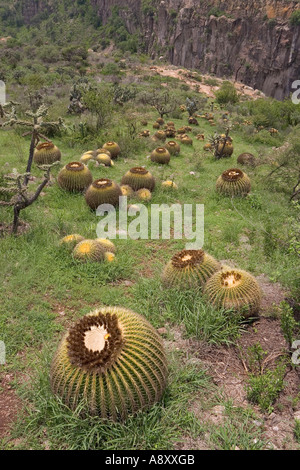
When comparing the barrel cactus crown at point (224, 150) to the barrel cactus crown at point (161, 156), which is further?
the barrel cactus crown at point (224, 150)

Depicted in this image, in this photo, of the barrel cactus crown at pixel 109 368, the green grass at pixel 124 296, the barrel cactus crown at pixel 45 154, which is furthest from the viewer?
the barrel cactus crown at pixel 45 154

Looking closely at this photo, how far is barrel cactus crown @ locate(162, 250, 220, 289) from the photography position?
4.74m

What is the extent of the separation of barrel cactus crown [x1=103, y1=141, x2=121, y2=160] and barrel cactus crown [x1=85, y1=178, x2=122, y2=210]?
4464 mm

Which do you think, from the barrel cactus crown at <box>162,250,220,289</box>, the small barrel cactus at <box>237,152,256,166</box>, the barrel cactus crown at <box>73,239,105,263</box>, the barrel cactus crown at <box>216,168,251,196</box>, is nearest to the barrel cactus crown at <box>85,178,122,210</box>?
the barrel cactus crown at <box>73,239,105,263</box>

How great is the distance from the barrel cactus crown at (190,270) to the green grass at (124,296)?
0.16 m

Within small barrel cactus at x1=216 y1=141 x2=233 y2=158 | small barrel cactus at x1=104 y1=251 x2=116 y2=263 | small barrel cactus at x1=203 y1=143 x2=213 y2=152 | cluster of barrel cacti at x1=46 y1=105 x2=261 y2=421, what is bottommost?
small barrel cactus at x1=203 y1=143 x2=213 y2=152

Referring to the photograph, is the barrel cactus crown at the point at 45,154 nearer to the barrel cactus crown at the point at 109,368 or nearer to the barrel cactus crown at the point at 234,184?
the barrel cactus crown at the point at 234,184

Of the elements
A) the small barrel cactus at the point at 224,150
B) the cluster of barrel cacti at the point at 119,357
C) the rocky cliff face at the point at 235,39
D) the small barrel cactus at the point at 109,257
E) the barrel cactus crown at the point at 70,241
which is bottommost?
the small barrel cactus at the point at 224,150

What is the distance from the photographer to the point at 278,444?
2.86 metres

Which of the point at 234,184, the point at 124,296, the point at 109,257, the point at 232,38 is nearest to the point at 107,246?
the point at 109,257

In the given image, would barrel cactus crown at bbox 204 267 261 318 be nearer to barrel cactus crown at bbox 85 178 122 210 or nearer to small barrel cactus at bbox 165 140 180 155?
barrel cactus crown at bbox 85 178 122 210

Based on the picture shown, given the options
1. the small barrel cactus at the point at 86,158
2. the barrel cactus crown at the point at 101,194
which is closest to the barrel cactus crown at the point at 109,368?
the barrel cactus crown at the point at 101,194

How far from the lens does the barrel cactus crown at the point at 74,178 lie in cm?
873

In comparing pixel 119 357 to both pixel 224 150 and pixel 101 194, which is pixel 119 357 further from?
pixel 224 150
